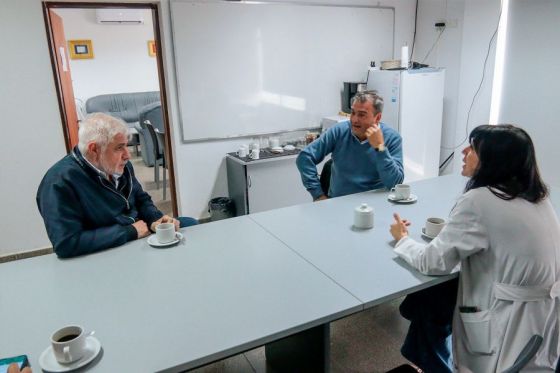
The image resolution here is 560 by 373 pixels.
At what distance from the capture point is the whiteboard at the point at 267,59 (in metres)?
3.53

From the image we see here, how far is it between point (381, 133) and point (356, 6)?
7.28 ft

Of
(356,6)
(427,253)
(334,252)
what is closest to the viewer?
(427,253)

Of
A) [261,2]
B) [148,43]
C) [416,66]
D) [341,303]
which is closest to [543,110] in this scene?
[416,66]

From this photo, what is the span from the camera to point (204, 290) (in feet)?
4.49

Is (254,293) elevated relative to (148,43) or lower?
lower

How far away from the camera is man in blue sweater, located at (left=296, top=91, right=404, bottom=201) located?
238 centimetres

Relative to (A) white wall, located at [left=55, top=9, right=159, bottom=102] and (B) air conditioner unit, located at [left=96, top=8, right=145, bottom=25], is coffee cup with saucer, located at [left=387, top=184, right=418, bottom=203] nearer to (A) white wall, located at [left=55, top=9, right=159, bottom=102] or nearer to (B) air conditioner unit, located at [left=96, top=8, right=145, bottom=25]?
(A) white wall, located at [left=55, top=9, right=159, bottom=102]

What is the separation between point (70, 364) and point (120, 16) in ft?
24.6

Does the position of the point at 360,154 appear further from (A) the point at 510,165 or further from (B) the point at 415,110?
(B) the point at 415,110

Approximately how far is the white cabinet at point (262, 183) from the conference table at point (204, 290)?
1765 millimetres

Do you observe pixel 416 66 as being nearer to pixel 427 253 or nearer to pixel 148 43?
pixel 427 253

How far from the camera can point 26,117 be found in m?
3.16

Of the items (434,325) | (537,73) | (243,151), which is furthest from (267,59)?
(434,325)

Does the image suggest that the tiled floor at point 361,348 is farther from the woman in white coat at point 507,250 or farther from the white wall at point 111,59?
the white wall at point 111,59
